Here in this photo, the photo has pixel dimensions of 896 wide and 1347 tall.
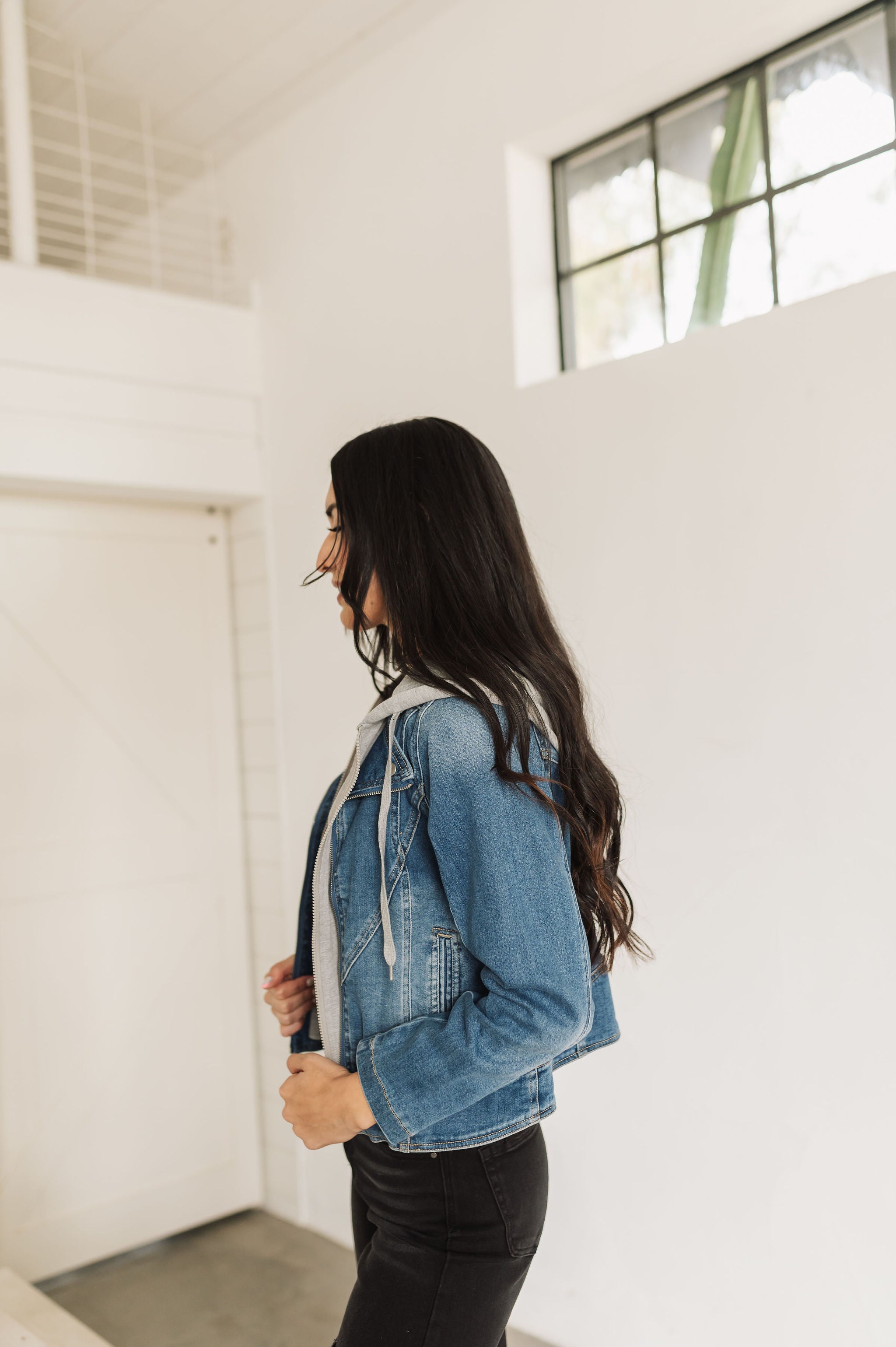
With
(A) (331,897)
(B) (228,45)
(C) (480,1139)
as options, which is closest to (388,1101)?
(C) (480,1139)

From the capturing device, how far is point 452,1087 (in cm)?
108

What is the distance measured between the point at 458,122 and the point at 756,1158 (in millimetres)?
2289

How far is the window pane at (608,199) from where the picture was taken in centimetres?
223

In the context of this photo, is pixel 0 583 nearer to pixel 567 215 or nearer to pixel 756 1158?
pixel 567 215

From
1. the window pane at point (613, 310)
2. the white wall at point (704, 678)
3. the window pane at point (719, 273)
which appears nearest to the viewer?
the white wall at point (704, 678)

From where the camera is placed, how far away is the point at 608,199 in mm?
2328

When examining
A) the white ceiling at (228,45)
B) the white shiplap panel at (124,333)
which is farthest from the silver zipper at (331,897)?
the white ceiling at (228,45)

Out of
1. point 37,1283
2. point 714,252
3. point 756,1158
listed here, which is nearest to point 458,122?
point 714,252

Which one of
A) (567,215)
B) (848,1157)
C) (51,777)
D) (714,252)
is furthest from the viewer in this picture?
(51,777)

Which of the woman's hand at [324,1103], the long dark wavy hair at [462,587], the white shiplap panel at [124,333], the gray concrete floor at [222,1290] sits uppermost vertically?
the white shiplap panel at [124,333]

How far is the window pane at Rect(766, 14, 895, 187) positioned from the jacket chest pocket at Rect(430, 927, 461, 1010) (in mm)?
1592

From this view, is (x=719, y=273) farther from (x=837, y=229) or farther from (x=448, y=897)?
(x=448, y=897)

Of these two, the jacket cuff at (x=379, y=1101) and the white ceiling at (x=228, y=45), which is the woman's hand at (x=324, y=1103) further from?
the white ceiling at (x=228, y=45)

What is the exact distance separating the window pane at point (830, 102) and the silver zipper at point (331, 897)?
146cm
